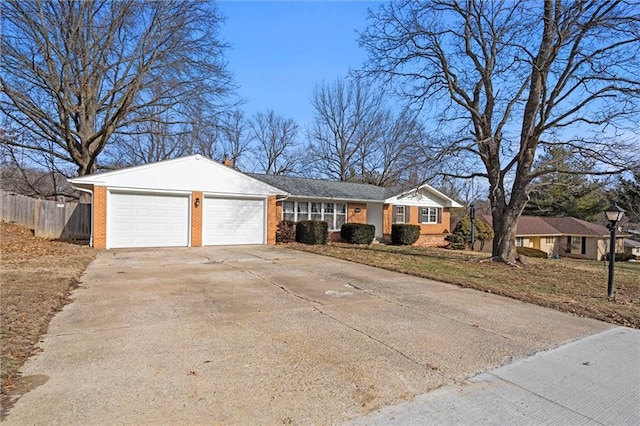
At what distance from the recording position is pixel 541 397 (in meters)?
3.27

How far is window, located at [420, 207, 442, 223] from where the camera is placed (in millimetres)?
24141

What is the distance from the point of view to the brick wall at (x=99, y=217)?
43.0ft

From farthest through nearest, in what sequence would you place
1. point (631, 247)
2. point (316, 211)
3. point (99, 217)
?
point (631, 247)
point (316, 211)
point (99, 217)

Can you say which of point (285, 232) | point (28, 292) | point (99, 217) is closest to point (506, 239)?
point (285, 232)

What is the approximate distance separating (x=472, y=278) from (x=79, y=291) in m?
8.54

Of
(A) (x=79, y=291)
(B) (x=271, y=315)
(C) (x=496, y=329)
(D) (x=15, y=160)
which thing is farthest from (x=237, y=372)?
(D) (x=15, y=160)

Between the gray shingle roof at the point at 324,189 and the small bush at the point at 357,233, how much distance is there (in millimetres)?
1810

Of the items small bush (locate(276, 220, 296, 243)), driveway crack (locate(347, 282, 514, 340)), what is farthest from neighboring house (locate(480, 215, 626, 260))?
driveway crack (locate(347, 282, 514, 340))

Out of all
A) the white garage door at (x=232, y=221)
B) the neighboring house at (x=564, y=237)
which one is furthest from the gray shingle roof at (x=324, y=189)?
the neighboring house at (x=564, y=237)

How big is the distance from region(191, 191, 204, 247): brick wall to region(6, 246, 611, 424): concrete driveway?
6.59 metres

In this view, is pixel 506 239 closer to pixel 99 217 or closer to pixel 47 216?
pixel 99 217

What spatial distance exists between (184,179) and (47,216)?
7.69 metres

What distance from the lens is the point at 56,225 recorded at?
56.6 ft

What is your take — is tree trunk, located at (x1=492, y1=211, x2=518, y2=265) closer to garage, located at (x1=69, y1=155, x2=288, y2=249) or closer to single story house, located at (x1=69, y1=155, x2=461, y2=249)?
single story house, located at (x1=69, y1=155, x2=461, y2=249)
